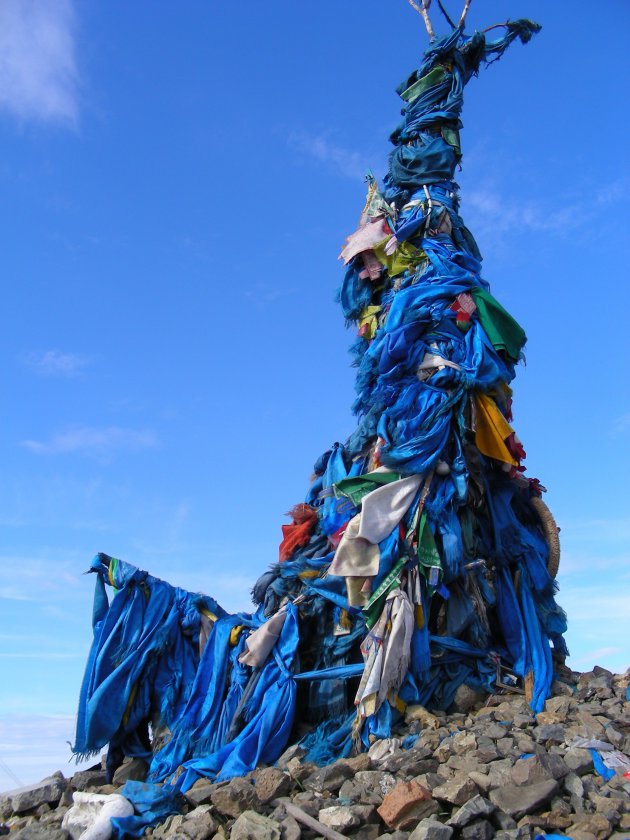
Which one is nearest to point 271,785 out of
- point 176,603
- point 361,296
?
point 176,603

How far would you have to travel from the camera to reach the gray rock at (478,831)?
229 inches

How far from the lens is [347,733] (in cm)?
823

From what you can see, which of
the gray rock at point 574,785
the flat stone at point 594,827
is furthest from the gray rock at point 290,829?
the gray rock at point 574,785

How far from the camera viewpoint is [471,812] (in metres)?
5.92

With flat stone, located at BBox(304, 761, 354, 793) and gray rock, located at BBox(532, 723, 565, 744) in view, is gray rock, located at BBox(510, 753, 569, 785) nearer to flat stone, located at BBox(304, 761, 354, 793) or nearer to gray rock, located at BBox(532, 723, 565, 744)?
gray rock, located at BBox(532, 723, 565, 744)

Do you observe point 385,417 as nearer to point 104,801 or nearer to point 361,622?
point 361,622

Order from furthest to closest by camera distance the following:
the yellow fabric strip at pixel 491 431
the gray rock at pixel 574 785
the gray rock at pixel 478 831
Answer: the yellow fabric strip at pixel 491 431, the gray rock at pixel 574 785, the gray rock at pixel 478 831

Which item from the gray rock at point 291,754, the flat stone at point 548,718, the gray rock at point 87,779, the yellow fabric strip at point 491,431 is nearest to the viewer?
the flat stone at point 548,718

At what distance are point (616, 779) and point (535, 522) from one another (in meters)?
4.26

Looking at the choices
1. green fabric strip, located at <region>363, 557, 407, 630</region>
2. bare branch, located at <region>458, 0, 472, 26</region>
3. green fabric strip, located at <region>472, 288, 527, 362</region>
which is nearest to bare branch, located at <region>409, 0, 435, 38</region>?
bare branch, located at <region>458, 0, 472, 26</region>

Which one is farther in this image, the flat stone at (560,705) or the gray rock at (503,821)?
the flat stone at (560,705)

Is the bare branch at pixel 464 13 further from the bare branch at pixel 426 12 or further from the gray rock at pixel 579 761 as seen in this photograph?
the gray rock at pixel 579 761

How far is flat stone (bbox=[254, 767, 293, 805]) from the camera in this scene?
22.3ft

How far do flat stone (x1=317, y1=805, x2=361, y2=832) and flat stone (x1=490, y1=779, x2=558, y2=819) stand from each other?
103cm
